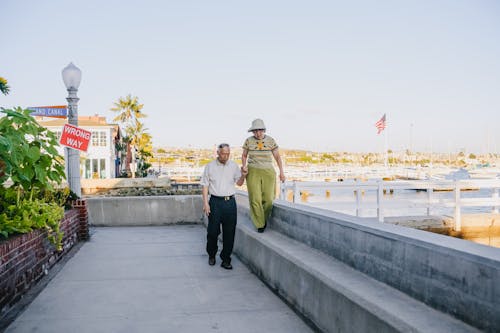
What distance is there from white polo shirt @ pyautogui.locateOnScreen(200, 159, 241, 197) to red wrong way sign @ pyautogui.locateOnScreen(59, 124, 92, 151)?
3240 mm

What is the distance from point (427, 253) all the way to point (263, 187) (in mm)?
3714

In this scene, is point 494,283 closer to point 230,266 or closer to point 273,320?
point 273,320

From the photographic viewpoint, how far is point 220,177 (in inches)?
272

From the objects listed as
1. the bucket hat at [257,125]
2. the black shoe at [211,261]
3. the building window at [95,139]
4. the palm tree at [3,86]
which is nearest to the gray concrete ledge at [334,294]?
the black shoe at [211,261]

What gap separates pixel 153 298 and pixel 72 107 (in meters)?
5.69

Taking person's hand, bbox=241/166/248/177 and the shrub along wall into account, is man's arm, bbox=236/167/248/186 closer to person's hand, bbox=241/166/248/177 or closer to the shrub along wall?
person's hand, bbox=241/166/248/177

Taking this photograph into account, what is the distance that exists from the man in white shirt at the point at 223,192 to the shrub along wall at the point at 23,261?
2.25 metres

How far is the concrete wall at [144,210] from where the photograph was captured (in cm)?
1219

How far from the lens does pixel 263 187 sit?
681cm

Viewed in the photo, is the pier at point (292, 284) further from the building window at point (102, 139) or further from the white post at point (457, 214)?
the building window at point (102, 139)

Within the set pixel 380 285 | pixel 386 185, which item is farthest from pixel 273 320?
pixel 386 185

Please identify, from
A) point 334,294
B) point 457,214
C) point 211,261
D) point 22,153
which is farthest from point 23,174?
point 457,214

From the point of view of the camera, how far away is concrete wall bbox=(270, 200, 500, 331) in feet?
8.89

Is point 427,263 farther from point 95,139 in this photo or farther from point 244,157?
point 95,139
